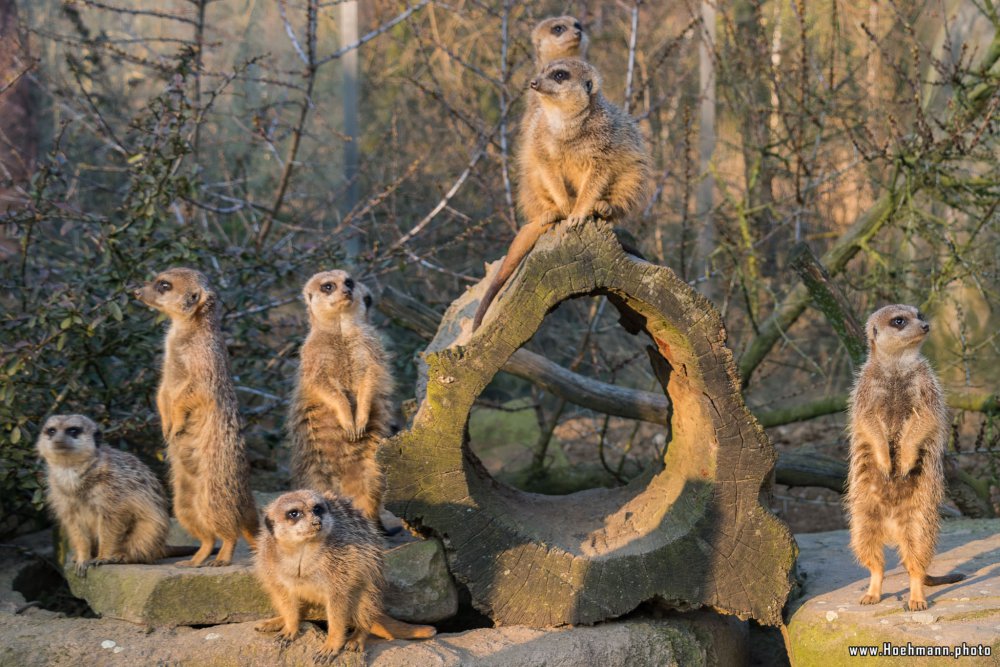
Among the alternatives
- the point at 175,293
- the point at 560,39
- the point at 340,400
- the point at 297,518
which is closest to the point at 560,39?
the point at 560,39

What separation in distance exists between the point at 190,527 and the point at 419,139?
221 inches

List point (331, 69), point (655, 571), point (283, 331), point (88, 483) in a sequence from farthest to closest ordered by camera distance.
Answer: point (331, 69), point (283, 331), point (88, 483), point (655, 571)

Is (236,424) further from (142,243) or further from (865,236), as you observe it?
(865,236)

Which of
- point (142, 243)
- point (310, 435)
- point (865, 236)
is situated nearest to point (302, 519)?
point (310, 435)

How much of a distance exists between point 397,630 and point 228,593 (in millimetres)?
616

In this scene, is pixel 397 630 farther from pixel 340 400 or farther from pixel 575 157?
pixel 575 157

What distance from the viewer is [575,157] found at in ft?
11.4

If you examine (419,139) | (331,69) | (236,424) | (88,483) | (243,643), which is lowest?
(243,643)

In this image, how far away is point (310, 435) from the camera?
3.95m

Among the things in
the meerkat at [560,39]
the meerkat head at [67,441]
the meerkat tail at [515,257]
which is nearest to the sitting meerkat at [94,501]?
the meerkat head at [67,441]

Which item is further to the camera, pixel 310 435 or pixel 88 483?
pixel 310 435

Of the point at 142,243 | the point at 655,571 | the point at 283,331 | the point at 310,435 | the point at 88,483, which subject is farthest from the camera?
the point at 283,331

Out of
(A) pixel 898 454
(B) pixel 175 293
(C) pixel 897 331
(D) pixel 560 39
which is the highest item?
(D) pixel 560 39

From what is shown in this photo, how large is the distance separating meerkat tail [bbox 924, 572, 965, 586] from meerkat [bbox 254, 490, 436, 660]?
5.62ft
